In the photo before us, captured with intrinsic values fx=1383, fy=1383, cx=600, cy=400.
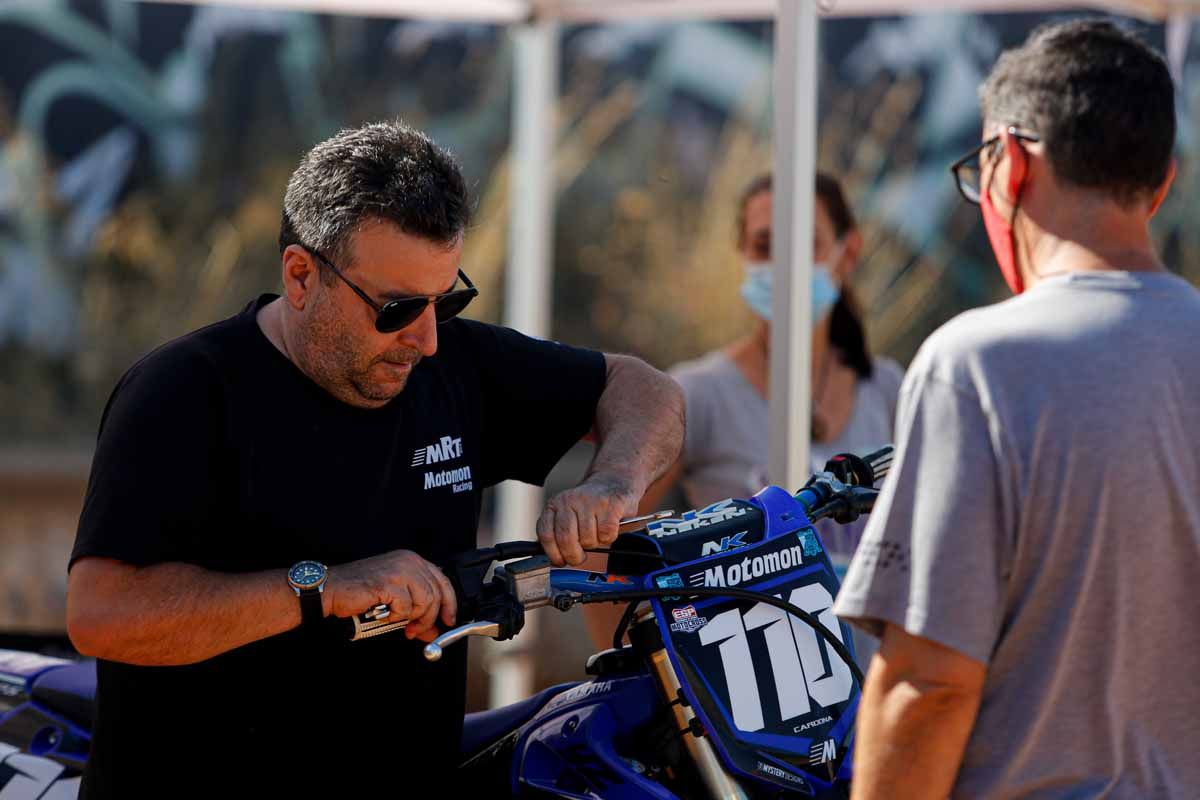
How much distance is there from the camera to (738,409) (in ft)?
13.0

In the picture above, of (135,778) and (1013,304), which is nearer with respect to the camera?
(1013,304)

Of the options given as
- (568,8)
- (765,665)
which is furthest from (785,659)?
(568,8)

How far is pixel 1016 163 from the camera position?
1709 mm

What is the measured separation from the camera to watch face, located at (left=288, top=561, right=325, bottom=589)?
6.75ft

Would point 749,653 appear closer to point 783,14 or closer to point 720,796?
point 720,796

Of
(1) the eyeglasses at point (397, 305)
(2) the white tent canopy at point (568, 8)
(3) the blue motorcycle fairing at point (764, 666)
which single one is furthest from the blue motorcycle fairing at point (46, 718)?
(2) the white tent canopy at point (568, 8)

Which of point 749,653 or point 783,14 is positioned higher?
point 783,14

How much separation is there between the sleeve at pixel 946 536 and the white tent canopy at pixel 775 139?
5.63ft

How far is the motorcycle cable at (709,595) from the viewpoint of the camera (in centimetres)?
201

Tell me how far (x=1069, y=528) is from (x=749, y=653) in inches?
24.0

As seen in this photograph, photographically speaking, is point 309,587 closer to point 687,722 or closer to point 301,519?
point 301,519

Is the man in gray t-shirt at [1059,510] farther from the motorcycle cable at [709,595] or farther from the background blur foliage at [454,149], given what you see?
the background blur foliage at [454,149]

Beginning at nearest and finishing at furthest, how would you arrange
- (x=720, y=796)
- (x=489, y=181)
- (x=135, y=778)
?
(x=720, y=796) → (x=135, y=778) → (x=489, y=181)

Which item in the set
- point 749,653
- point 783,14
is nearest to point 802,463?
point 783,14
